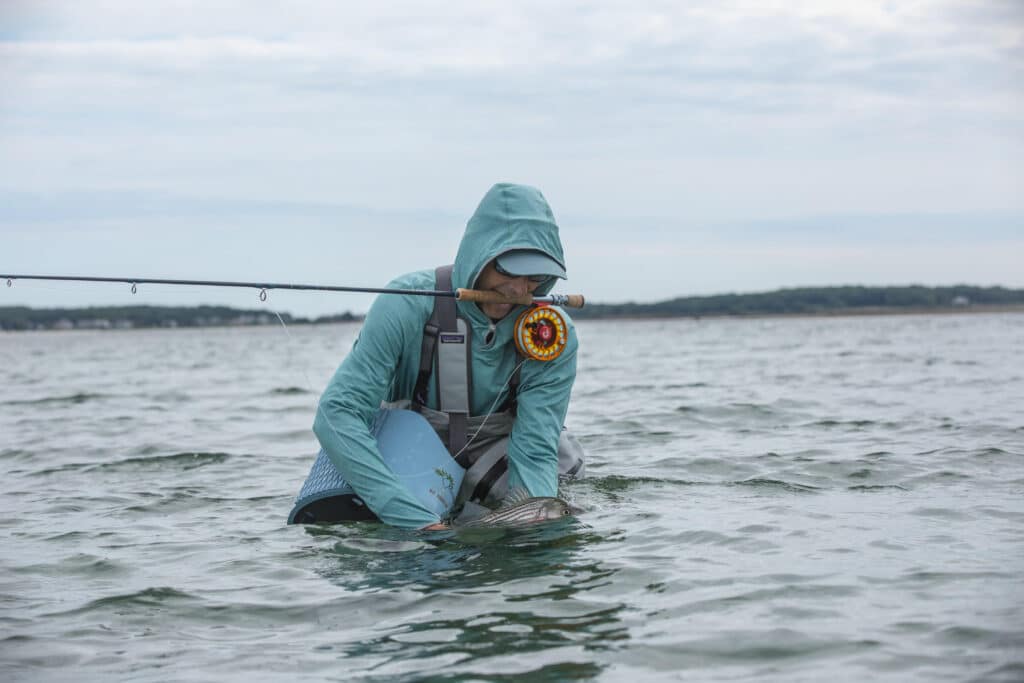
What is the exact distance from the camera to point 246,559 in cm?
541

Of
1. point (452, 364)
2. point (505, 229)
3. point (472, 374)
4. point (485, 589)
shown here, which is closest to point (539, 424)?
point (472, 374)

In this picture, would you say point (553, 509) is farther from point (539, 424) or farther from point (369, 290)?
point (369, 290)

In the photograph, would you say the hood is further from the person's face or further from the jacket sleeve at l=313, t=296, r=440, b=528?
the jacket sleeve at l=313, t=296, r=440, b=528

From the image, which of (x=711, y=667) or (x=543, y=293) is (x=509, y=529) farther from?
(x=711, y=667)

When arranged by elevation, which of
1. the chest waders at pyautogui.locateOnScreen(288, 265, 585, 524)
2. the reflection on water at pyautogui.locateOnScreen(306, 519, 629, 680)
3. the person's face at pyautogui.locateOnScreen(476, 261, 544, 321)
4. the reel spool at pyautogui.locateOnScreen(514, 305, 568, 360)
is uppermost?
the person's face at pyautogui.locateOnScreen(476, 261, 544, 321)

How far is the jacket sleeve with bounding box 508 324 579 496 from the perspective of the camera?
5742 mm

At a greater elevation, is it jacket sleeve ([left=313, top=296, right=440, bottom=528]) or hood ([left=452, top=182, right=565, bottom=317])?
hood ([left=452, top=182, right=565, bottom=317])

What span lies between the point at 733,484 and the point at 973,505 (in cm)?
152

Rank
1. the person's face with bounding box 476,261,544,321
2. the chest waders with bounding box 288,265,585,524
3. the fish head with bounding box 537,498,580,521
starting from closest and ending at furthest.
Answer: the person's face with bounding box 476,261,544,321, the chest waders with bounding box 288,265,585,524, the fish head with bounding box 537,498,580,521

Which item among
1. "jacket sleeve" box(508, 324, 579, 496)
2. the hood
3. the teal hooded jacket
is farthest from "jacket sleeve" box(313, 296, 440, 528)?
"jacket sleeve" box(508, 324, 579, 496)

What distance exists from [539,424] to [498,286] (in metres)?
0.76

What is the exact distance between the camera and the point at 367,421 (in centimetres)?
553

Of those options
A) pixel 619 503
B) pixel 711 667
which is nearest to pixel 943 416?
pixel 619 503

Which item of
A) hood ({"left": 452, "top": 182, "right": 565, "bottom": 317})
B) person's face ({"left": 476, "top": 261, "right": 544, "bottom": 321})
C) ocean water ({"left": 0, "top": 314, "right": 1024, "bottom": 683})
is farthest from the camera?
person's face ({"left": 476, "top": 261, "right": 544, "bottom": 321})
